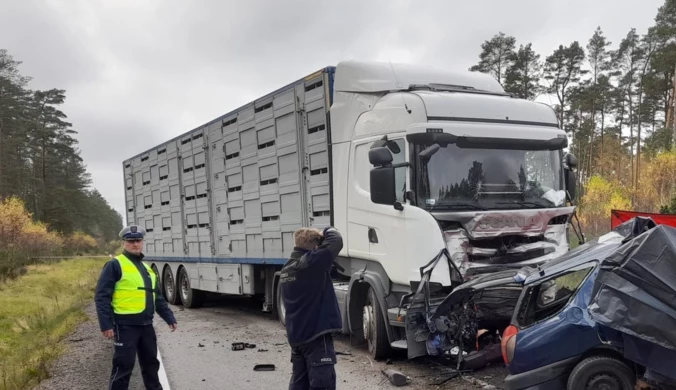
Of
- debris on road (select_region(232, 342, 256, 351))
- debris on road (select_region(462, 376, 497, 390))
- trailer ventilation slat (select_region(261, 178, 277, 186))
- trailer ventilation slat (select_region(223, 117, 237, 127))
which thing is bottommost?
debris on road (select_region(232, 342, 256, 351))

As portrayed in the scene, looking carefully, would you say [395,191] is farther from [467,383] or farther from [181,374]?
[181,374]

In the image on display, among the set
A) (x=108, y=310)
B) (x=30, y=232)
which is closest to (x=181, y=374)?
(x=108, y=310)

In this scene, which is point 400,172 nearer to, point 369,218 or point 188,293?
point 369,218

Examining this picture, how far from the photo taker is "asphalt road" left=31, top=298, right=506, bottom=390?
19.4ft

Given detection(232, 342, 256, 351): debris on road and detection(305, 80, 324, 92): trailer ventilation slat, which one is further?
detection(305, 80, 324, 92): trailer ventilation slat

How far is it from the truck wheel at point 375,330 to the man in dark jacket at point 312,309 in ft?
7.59

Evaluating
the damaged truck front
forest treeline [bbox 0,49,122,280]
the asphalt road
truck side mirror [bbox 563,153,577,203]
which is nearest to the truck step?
the damaged truck front

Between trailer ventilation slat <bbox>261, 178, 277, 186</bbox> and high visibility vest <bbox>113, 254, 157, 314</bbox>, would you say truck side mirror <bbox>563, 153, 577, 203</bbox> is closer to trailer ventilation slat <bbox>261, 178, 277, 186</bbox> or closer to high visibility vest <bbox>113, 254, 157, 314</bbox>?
trailer ventilation slat <bbox>261, 178, 277, 186</bbox>

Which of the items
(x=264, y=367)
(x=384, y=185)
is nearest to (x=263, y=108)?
(x=384, y=185)

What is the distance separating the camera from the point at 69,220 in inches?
2157

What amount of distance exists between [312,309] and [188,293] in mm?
9898

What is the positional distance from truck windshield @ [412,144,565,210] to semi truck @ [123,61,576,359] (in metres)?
0.01

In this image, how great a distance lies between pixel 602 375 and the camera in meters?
4.03

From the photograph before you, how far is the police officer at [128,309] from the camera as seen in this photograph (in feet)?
15.7
